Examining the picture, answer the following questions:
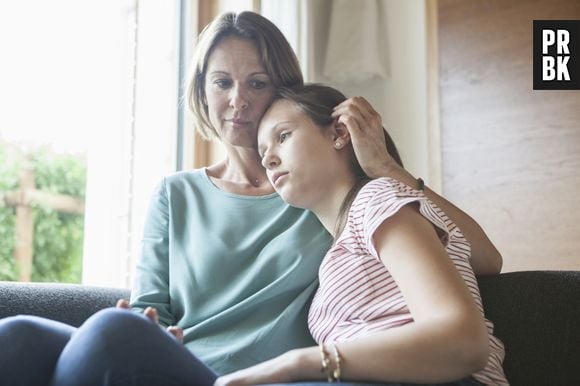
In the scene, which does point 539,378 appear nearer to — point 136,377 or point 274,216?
point 274,216

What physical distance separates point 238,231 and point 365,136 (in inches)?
12.4

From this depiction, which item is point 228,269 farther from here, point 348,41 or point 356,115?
point 348,41

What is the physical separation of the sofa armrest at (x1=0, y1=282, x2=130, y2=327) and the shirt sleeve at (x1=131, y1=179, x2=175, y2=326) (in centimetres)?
7

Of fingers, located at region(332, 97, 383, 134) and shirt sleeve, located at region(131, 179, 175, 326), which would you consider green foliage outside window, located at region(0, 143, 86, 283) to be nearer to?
shirt sleeve, located at region(131, 179, 175, 326)

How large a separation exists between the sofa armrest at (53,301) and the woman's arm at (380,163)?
0.54 metres

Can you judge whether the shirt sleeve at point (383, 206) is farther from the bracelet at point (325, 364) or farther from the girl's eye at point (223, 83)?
the girl's eye at point (223, 83)

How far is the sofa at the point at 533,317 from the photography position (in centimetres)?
117

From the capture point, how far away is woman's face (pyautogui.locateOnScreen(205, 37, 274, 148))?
1.40m

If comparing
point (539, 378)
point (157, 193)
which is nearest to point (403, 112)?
point (157, 193)

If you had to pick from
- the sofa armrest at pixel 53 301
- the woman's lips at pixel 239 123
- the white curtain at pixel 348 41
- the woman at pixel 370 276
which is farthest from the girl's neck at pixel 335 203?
the white curtain at pixel 348 41

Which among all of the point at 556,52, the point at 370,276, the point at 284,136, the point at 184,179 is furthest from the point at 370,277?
the point at 556,52

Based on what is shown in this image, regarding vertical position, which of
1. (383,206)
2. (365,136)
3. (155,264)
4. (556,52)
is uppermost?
(556,52)

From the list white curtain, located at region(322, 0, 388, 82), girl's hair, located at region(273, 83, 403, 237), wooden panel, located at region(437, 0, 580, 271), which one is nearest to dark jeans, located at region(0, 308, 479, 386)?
girl's hair, located at region(273, 83, 403, 237)

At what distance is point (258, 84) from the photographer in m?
1.44
